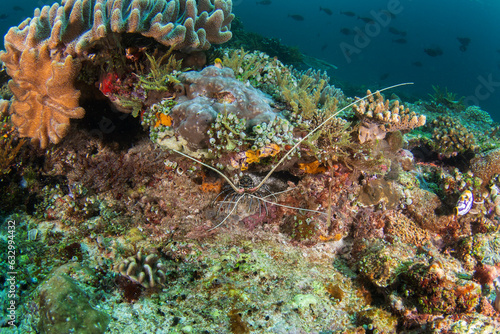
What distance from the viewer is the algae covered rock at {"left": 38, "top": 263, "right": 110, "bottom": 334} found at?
2.32 m

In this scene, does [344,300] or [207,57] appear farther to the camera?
[207,57]

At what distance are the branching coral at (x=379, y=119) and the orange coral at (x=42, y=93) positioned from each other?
4.90m

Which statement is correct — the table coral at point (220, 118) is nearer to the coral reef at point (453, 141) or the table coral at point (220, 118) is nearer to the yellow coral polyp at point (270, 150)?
the yellow coral polyp at point (270, 150)

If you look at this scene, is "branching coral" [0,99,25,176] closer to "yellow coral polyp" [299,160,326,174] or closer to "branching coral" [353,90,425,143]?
"yellow coral polyp" [299,160,326,174]

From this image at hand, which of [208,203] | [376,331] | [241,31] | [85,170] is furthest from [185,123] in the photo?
[241,31]

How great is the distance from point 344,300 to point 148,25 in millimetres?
5053

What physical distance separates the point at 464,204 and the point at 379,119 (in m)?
2.24

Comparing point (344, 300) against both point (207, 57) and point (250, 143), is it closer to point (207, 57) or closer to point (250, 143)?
point (250, 143)

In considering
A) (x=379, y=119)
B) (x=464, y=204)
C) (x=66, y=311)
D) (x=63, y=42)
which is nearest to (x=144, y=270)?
(x=66, y=311)

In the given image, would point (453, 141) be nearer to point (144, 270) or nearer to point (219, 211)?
point (219, 211)

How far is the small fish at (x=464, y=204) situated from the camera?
14.3 feet


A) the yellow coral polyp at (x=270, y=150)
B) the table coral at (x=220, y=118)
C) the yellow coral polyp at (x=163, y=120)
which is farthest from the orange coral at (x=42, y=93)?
the yellow coral polyp at (x=270, y=150)

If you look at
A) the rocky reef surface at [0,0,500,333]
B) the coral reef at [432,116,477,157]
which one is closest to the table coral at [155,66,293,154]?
the rocky reef surface at [0,0,500,333]

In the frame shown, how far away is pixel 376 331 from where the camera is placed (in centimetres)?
278
